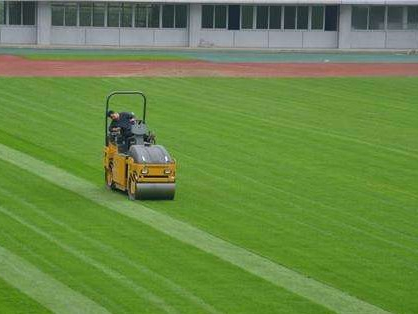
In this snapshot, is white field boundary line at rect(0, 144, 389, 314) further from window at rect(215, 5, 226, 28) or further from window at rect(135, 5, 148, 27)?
window at rect(215, 5, 226, 28)

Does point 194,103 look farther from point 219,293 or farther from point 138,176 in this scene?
point 219,293

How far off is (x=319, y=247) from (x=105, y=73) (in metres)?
33.7

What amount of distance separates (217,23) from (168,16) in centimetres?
263

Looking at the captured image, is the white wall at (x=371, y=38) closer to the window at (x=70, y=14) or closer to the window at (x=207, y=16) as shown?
the window at (x=207, y=16)

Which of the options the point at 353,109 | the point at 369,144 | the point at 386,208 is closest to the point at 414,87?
the point at 353,109

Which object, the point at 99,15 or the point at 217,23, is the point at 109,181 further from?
the point at 217,23

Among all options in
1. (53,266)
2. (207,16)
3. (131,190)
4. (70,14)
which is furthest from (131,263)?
(207,16)

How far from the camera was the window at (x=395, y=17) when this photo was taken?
76.1 meters

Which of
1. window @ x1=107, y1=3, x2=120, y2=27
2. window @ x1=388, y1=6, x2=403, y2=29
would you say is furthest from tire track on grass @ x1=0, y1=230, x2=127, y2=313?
window @ x1=388, y1=6, x2=403, y2=29

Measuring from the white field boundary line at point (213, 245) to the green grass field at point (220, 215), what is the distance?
0.13 ft

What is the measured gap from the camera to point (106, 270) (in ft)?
67.7

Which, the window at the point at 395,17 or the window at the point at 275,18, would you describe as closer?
the window at the point at 275,18

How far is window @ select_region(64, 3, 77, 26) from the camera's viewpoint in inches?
2847

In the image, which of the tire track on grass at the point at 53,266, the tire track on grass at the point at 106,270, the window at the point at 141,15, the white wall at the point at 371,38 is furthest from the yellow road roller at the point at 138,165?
the white wall at the point at 371,38
